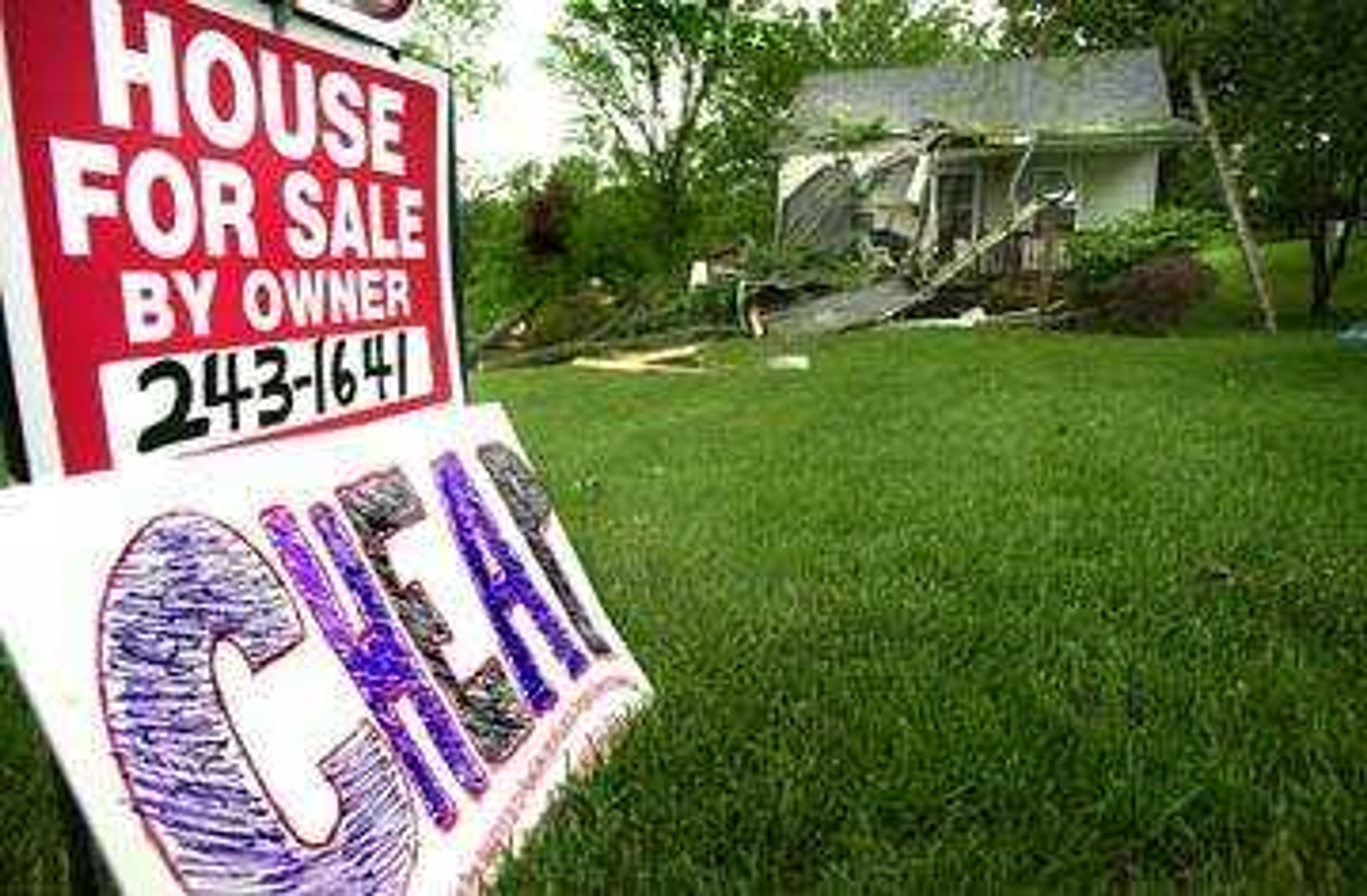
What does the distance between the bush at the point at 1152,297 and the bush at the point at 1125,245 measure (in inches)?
20.6

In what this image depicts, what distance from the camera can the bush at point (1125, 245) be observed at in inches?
892

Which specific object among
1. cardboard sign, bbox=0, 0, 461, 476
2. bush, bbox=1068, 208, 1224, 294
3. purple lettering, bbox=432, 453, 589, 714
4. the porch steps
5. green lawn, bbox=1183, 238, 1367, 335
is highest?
cardboard sign, bbox=0, 0, 461, 476

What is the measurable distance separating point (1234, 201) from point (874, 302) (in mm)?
5198

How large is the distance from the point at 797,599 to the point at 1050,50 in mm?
5547

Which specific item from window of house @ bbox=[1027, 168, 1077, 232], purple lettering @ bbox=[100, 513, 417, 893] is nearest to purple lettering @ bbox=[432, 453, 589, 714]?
purple lettering @ bbox=[100, 513, 417, 893]

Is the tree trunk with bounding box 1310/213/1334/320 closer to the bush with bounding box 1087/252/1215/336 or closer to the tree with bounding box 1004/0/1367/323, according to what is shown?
the tree with bounding box 1004/0/1367/323

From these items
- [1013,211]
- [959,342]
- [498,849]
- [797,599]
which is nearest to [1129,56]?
[1013,211]

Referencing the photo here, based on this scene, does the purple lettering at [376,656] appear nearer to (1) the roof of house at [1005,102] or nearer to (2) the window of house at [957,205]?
(1) the roof of house at [1005,102]

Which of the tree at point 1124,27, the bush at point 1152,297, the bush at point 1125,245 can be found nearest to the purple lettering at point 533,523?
the tree at point 1124,27

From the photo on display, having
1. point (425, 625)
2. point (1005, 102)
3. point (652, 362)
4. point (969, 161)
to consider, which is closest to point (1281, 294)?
point (969, 161)

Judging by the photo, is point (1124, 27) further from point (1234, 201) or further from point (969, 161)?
point (969, 161)

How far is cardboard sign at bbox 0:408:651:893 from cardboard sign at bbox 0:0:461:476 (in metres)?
0.10

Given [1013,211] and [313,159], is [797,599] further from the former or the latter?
[1013,211]

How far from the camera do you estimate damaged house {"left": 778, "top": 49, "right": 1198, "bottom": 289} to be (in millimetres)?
25562
